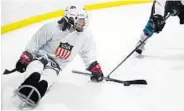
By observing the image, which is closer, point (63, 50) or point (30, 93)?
point (30, 93)

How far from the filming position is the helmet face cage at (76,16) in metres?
1.94

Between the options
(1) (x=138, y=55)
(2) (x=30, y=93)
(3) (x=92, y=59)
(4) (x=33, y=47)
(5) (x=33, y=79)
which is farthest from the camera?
(1) (x=138, y=55)

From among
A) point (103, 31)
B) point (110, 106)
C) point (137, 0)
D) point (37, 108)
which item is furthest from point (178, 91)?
point (137, 0)

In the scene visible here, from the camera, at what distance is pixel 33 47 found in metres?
2.03

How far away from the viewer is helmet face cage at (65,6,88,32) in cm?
194

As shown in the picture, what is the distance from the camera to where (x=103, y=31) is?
10.8 ft

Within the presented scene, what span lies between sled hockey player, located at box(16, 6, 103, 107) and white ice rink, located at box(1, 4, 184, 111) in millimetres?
125

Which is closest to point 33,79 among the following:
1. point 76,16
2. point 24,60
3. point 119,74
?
point 24,60

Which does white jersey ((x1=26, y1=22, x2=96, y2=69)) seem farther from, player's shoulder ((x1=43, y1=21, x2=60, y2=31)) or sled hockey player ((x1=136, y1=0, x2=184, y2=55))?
sled hockey player ((x1=136, y1=0, x2=184, y2=55))

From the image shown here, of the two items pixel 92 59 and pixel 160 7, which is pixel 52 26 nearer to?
pixel 92 59

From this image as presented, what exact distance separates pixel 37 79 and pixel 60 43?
0.26m

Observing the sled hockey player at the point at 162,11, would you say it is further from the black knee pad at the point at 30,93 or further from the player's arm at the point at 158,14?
the black knee pad at the point at 30,93

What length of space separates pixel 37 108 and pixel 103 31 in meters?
1.50

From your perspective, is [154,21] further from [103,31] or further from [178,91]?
[103,31]
